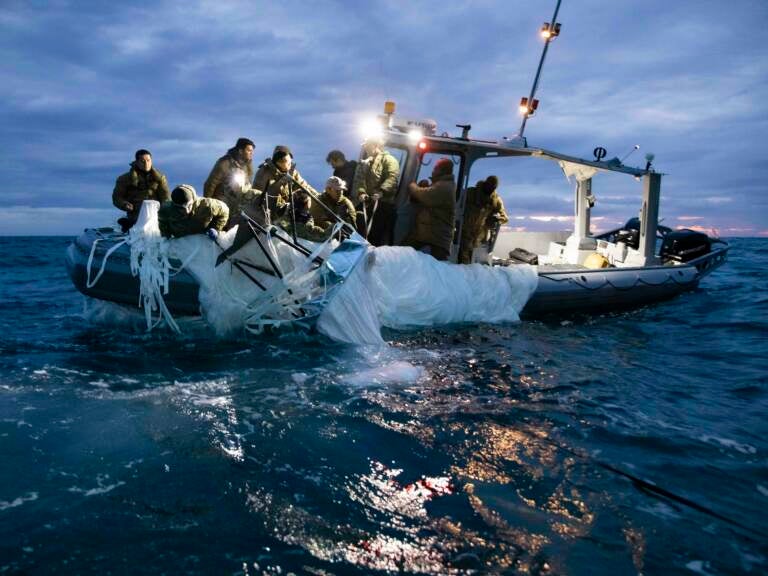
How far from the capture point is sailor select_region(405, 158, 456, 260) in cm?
739

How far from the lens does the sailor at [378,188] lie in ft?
24.6

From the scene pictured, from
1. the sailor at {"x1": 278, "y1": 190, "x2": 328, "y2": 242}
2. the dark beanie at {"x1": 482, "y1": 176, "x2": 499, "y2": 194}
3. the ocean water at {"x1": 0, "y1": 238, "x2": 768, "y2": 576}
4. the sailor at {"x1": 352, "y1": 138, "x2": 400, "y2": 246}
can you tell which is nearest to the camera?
the ocean water at {"x1": 0, "y1": 238, "x2": 768, "y2": 576}

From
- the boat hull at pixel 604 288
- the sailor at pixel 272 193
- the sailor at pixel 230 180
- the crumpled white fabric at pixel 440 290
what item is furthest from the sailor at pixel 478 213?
the sailor at pixel 230 180

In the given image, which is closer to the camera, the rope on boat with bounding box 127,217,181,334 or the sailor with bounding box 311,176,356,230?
the rope on boat with bounding box 127,217,181,334

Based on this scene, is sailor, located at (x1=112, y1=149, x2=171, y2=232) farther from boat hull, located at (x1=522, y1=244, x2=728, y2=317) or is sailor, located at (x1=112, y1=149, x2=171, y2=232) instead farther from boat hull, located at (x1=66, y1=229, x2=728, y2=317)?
boat hull, located at (x1=522, y1=244, x2=728, y2=317)

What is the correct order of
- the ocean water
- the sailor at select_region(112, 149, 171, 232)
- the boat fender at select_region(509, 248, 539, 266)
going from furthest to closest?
the boat fender at select_region(509, 248, 539, 266) < the sailor at select_region(112, 149, 171, 232) < the ocean water

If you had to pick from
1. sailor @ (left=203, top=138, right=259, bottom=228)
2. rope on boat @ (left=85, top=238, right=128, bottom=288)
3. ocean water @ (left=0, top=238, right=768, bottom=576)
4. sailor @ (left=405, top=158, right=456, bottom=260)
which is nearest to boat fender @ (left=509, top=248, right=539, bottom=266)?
sailor @ (left=405, top=158, right=456, bottom=260)

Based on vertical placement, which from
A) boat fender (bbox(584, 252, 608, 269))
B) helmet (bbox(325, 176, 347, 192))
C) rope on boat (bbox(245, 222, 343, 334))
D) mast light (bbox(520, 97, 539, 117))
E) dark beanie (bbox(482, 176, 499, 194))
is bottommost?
rope on boat (bbox(245, 222, 343, 334))

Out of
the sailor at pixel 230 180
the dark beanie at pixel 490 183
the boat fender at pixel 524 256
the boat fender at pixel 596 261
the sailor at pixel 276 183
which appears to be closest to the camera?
A: the sailor at pixel 276 183

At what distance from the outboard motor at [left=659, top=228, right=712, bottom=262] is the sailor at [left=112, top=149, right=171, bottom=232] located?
32.7 ft

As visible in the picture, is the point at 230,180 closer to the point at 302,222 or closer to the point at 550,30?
the point at 302,222

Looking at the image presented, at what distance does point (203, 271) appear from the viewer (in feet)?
18.6

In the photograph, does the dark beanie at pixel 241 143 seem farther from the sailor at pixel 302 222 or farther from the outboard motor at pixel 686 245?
the outboard motor at pixel 686 245

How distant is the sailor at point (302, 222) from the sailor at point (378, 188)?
1128mm
